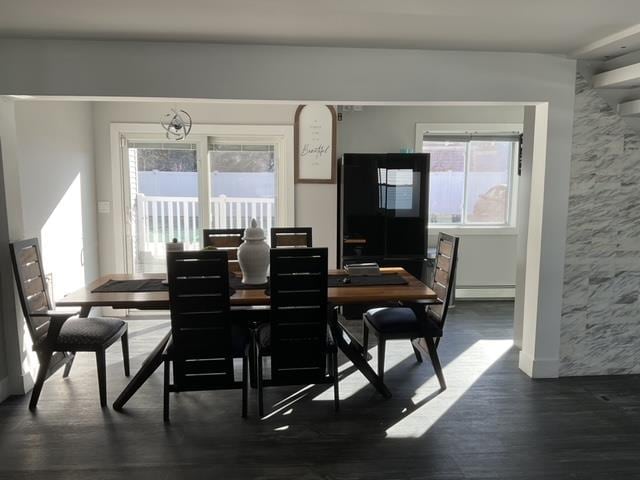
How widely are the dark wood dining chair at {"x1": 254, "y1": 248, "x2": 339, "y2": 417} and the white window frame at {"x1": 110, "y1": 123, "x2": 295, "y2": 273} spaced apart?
2272 mm

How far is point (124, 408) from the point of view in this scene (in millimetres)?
3016

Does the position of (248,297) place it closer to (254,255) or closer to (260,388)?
(254,255)

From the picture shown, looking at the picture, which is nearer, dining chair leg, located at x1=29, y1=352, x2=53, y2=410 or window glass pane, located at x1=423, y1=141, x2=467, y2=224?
dining chair leg, located at x1=29, y1=352, x2=53, y2=410

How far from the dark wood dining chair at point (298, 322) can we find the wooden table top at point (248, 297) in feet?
0.55

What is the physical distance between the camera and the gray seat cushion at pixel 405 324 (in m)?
3.22

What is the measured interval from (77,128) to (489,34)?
3.65 meters

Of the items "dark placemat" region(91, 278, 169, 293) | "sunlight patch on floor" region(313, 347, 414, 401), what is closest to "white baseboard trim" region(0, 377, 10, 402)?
"dark placemat" region(91, 278, 169, 293)

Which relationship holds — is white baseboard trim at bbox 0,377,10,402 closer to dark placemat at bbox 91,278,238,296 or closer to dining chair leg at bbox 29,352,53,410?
dining chair leg at bbox 29,352,53,410

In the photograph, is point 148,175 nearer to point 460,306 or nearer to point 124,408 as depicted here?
point 124,408

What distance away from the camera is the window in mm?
5582

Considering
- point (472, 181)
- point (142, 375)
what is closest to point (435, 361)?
point (142, 375)

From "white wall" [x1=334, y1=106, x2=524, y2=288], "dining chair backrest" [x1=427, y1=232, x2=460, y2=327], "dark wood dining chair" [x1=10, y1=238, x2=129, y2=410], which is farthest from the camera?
"white wall" [x1=334, y1=106, x2=524, y2=288]

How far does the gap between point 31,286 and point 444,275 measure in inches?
110

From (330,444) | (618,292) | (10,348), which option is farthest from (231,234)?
(618,292)
